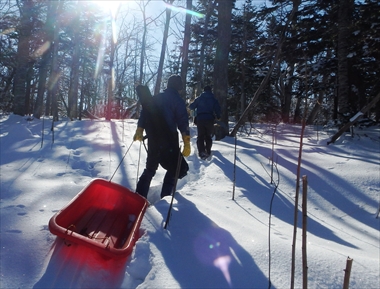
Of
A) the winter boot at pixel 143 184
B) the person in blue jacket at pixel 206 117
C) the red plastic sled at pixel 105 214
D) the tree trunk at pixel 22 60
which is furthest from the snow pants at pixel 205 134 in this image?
the tree trunk at pixel 22 60

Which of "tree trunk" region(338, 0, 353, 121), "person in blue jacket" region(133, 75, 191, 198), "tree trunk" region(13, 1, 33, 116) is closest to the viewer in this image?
"person in blue jacket" region(133, 75, 191, 198)

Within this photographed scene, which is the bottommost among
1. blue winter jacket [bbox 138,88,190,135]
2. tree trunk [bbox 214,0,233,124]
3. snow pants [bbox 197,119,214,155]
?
snow pants [bbox 197,119,214,155]

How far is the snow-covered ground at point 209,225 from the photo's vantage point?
Answer: 1796mm

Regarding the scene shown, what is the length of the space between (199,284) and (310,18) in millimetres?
10340

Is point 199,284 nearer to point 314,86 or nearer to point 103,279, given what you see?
point 103,279

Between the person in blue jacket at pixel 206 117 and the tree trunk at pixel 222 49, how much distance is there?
1.83 meters

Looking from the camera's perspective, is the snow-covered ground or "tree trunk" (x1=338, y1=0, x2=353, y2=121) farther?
"tree trunk" (x1=338, y1=0, x2=353, y2=121)

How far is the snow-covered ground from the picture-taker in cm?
180

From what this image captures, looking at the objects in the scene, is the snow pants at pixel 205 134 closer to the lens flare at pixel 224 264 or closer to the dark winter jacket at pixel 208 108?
the dark winter jacket at pixel 208 108

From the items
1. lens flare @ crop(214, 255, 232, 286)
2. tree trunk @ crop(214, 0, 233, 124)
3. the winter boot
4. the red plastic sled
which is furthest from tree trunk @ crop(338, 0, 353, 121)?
lens flare @ crop(214, 255, 232, 286)

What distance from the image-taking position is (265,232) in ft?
8.04

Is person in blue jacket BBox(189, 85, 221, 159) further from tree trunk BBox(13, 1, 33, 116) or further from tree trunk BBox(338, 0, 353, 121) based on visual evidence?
tree trunk BBox(13, 1, 33, 116)

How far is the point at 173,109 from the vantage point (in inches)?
138

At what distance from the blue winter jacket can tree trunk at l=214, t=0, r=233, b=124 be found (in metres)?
4.66
